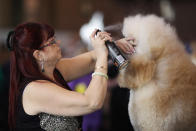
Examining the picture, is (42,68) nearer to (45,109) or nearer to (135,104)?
(45,109)

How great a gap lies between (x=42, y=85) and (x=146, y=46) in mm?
416

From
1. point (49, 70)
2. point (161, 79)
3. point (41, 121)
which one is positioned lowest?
point (41, 121)

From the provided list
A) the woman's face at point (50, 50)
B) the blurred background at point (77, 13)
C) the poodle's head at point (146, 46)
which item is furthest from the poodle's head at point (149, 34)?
the blurred background at point (77, 13)

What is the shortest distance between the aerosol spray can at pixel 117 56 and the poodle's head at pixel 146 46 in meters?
0.04

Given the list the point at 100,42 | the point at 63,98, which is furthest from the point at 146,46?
the point at 63,98

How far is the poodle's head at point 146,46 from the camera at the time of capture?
101 cm

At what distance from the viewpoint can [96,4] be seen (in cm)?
557

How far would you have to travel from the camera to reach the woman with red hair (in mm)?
1047

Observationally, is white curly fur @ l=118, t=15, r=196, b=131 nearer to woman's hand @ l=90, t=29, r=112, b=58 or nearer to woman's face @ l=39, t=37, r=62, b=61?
woman's hand @ l=90, t=29, r=112, b=58

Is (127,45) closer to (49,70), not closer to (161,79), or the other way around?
(161,79)

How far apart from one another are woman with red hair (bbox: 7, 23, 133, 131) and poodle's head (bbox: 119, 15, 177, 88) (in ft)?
0.33

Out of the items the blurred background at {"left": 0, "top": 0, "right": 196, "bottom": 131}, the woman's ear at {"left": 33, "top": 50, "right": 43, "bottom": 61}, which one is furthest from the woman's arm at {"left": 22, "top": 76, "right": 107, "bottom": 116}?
the blurred background at {"left": 0, "top": 0, "right": 196, "bottom": 131}

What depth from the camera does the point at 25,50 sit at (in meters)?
1.15

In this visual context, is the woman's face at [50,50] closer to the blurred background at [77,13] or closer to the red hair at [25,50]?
the red hair at [25,50]
